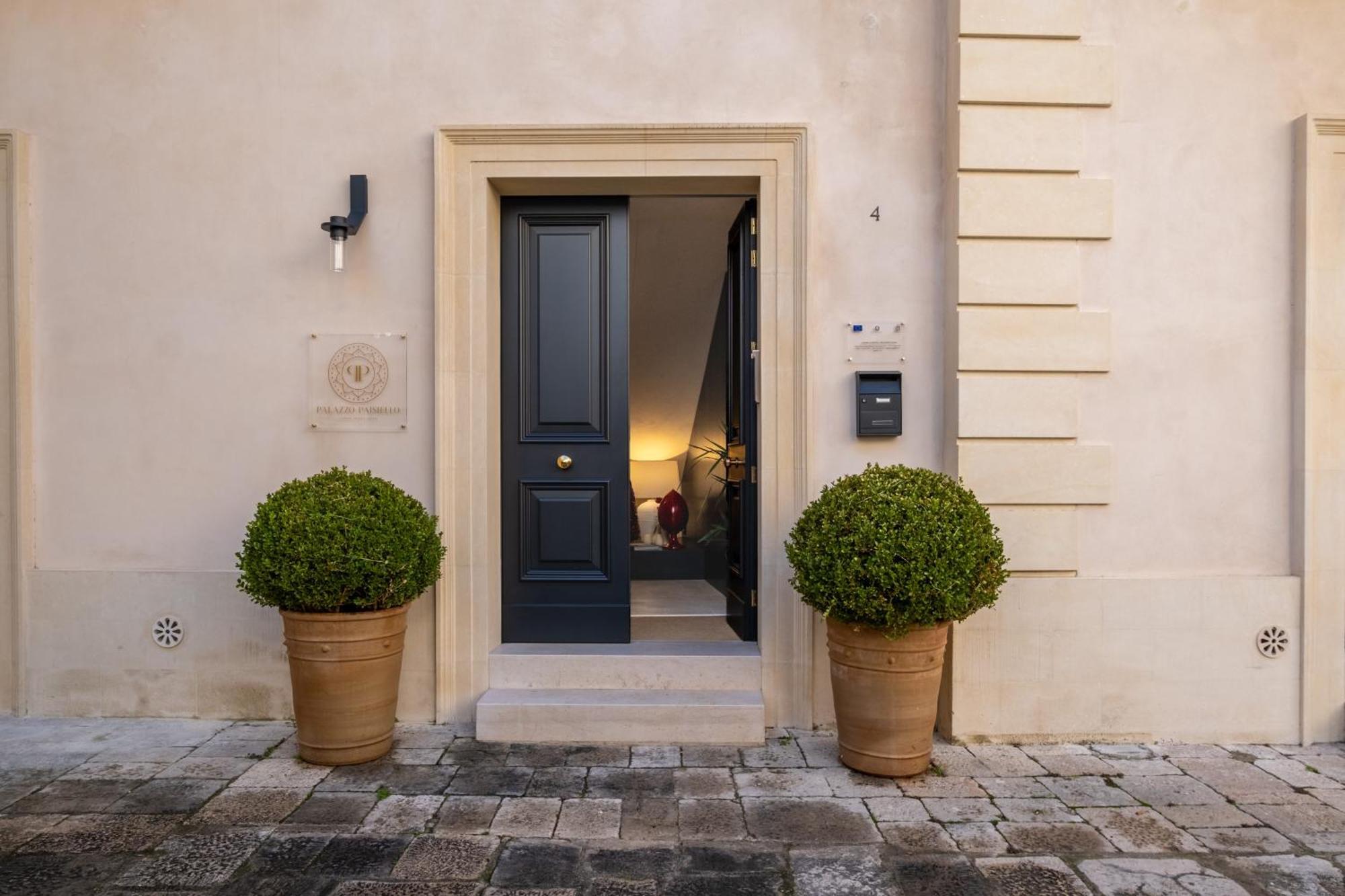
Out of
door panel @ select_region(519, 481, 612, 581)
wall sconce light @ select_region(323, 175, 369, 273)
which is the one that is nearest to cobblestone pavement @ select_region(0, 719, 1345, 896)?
door panel @ select_region(519, 481, 612, 581)

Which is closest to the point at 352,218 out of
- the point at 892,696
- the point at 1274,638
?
the point at 892,696

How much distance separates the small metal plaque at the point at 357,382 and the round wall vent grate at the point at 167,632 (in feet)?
4.00

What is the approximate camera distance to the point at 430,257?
4301 mm

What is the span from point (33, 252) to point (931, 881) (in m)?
4.97

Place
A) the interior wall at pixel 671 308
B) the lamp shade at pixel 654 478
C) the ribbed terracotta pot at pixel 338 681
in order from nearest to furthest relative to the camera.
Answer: the ribbed terracotta pot at pixel 338 681 < the interior wall at pixel 671 308 < the lamp shade at pixel 654 478

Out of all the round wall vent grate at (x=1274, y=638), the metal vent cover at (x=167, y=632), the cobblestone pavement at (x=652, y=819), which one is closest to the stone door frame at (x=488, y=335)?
the cobblestone pavement at (x=652, y=819)

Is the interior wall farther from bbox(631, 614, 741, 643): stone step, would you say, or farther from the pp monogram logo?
bbox(631, 614, 741, 643): stone step

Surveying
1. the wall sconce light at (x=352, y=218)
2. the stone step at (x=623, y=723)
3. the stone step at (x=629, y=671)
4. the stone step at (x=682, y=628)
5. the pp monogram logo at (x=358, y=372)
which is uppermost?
the wall sconce light at (x=352, y=218)

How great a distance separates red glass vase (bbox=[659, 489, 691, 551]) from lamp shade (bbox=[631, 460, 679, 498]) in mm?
1139

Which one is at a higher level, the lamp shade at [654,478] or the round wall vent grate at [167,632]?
the lamp shade at [654,478]

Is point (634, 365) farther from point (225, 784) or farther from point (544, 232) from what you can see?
point (225, 784)

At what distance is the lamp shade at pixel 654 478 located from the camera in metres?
8.17

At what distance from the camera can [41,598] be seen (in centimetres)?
436

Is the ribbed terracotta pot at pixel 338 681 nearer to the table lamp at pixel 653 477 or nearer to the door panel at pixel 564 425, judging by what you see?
the door panel at pixel 564 425
